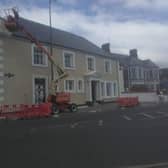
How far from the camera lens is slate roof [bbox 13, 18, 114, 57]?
31.0 metres

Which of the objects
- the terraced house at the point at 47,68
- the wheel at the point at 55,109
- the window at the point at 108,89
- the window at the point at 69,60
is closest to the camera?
the wheel at the point at 55,109

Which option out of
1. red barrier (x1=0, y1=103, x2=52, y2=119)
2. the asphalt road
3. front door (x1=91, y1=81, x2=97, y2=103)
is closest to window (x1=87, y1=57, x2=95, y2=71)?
front door (x1=91, y1=81, x2=97, y2=103)

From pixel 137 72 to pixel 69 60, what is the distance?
108ft

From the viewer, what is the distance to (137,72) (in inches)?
2520

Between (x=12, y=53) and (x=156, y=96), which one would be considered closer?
(x=12, y=53)

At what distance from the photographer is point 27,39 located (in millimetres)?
28094

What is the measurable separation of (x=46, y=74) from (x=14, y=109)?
27.0 feet

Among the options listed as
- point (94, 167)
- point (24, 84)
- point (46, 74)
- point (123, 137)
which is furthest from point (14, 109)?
point (94, 167)

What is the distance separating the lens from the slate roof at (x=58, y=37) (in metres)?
31.0

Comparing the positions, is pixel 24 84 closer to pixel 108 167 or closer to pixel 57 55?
pixel 57 55

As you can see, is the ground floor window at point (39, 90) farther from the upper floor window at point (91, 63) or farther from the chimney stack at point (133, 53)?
the chimney stack at point (133, 53)

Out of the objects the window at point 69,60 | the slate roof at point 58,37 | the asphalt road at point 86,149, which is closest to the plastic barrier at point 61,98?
the slate roof at point 58,37

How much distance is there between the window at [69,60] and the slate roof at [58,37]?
823 mm

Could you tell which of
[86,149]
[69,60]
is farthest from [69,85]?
[86,149]
